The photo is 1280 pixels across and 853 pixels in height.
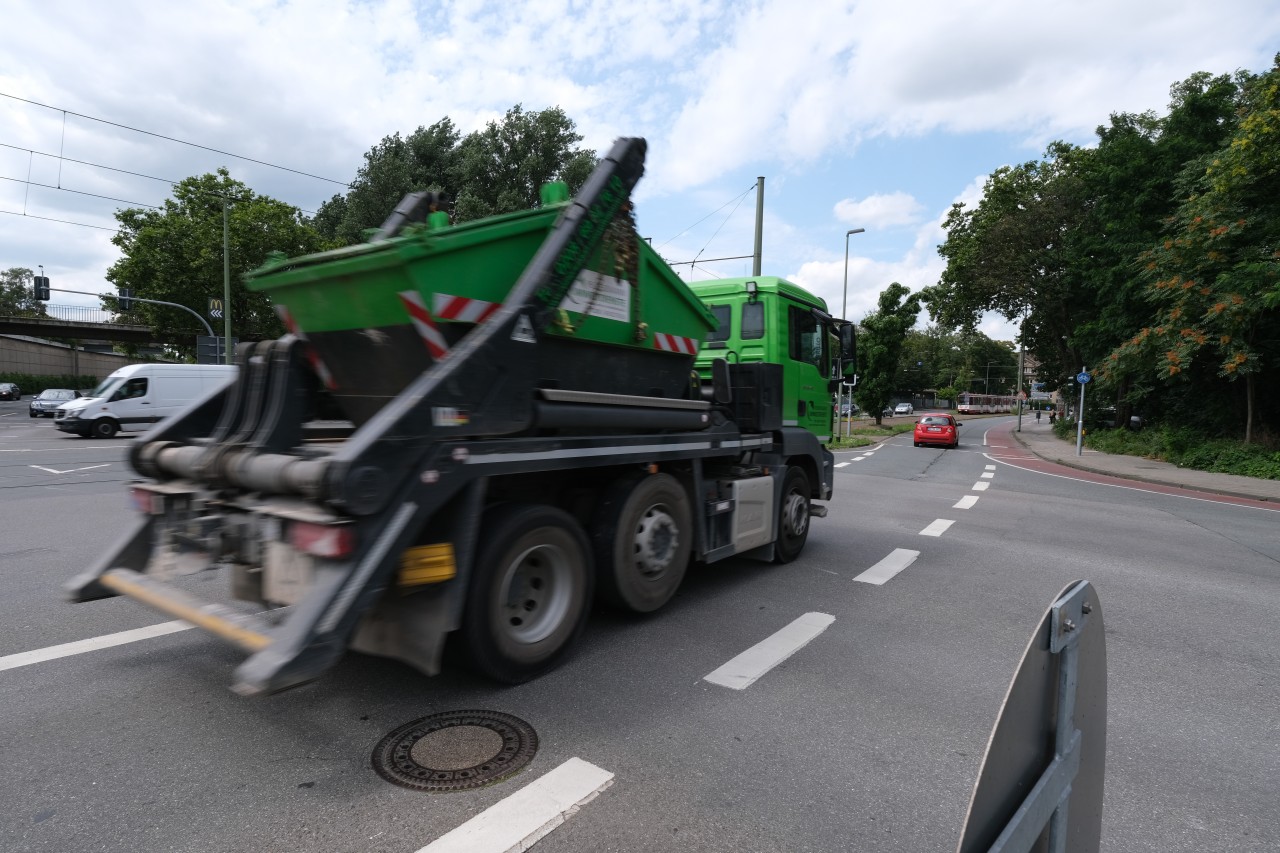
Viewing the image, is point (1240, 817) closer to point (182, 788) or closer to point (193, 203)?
point (182, 788)

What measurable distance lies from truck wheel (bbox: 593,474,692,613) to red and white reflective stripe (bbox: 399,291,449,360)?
4.61 feet

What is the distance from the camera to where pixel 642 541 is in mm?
4664

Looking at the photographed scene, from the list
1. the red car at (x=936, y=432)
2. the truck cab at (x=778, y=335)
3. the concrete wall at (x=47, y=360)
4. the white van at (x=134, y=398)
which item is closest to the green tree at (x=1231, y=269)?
the red car at (x=936, y=432)

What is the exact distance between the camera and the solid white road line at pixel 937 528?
8.51 metres

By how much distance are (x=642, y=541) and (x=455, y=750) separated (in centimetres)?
192

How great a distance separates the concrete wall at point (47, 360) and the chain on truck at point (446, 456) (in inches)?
2762

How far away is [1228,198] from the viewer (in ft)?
57.1

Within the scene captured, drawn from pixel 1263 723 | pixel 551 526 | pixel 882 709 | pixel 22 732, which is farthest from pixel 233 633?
pixel 1263 723

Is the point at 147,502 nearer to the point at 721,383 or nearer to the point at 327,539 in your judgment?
the point at 327,539

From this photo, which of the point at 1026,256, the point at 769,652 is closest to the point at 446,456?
the point at 769,652

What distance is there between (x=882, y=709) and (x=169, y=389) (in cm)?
2405

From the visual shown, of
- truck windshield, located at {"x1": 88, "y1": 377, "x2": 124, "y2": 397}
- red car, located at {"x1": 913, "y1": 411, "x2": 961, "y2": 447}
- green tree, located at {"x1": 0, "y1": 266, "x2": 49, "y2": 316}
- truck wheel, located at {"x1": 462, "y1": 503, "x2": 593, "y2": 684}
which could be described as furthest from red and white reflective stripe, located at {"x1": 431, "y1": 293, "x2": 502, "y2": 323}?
green tree, located at {"x1": 0, "y1": 266, "x2": 49, "y2": 316}

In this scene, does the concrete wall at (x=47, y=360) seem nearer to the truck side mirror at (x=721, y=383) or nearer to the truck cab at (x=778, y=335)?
the truck cab at (x=778, y=335)

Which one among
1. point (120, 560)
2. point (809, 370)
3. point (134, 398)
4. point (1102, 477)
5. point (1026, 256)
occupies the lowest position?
point (1102, 477)
